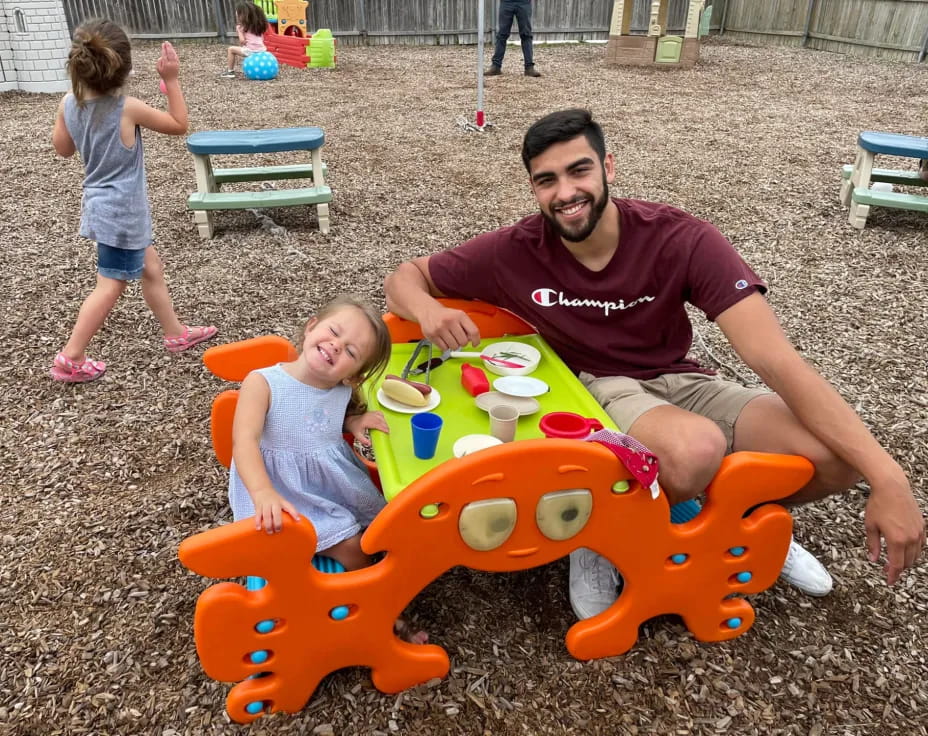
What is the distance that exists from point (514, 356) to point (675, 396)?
1.81ft

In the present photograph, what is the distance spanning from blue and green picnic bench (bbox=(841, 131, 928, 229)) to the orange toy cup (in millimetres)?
4027

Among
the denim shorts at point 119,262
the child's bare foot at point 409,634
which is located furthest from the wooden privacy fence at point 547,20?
the child's bare foot at point 409,634

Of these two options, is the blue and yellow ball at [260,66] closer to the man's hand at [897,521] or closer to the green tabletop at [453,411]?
the green tabletop at [453,411]

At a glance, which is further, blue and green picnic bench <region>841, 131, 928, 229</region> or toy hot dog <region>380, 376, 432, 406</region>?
blue and green picnic bench <region>841, 131, 928, 229</region>

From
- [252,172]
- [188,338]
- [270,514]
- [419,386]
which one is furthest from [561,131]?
[252,172]

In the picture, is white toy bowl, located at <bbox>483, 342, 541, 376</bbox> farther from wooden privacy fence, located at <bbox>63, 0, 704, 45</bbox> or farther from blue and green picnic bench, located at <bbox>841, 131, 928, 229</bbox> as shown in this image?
wooden privacy fence, located at <bbox>63, 0, 704, 45</bbox>

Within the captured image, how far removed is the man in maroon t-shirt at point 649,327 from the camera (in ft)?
6.06

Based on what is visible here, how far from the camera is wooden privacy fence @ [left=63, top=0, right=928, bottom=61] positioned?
492 inches

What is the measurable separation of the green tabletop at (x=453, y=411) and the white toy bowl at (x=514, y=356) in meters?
0.03

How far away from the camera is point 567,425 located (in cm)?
204

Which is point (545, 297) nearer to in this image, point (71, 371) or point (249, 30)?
point (71, 371)

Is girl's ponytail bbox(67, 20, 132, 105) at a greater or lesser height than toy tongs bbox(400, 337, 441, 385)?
greater

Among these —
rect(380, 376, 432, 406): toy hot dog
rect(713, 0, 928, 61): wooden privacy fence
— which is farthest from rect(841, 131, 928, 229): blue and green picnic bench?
rect(713, 0, 928, 61): wooden privacy fence

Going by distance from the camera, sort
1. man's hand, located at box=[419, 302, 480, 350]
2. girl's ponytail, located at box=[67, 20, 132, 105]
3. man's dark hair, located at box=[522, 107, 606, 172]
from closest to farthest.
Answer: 1. man's dark hair, located at box=[522, 107, 606, 172]
2. man's hand, located at box=[419, 302, 480, 350]
3. girl's ponytail, located at box=[67, 20, 132, 105]
